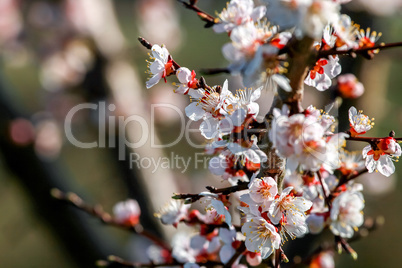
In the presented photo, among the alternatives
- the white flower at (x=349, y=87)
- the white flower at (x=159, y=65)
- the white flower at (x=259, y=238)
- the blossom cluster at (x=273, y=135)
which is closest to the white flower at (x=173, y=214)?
the blossom cluster at (x=273, y=135)

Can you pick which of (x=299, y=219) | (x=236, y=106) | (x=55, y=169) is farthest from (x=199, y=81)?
(x=55, y=169)

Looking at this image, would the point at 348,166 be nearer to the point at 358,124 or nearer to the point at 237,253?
the point at 358,124

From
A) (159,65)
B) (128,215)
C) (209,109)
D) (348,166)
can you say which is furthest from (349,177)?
(128,215)

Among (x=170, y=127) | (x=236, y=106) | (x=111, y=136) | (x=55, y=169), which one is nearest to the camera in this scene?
(x=236, y=106)

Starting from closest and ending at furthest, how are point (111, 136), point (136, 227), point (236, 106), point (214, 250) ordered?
point (236, 106)
point (214, 250)
point (136, 227)
point (111, 136)

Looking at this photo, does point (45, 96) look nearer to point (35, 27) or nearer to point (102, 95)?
point (35, 27)

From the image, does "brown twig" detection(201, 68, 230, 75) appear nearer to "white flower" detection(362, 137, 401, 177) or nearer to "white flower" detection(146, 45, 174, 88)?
"white flower" detection(146, 45, 174, 88)

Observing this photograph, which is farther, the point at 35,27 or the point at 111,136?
the point at 35,27
